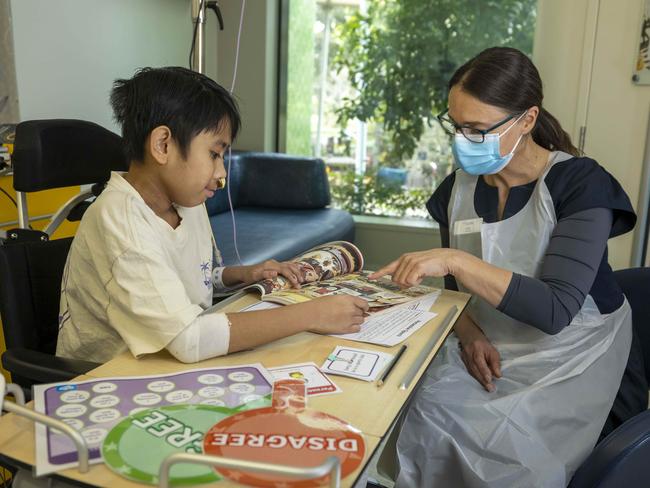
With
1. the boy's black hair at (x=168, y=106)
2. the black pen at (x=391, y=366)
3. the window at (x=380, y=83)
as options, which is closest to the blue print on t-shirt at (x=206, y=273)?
the boy's black hair at (x=168, y=106)

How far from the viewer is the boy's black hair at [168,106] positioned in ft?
3.80

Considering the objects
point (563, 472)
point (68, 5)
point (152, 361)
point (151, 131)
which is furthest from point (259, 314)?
point (68, 5)

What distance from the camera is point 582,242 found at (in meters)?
1.30

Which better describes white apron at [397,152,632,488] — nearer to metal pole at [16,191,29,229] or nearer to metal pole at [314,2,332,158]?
metal pole at [16,191,29,229]

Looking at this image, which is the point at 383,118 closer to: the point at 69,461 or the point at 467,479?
the point at 467,479

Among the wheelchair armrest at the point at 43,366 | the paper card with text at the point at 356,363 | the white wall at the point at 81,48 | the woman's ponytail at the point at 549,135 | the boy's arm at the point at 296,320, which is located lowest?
the wheelchair armrest at the point at 43,366

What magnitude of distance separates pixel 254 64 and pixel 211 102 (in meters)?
2.86

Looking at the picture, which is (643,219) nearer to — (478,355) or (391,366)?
(478,355)

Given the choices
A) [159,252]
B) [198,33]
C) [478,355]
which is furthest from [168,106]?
[198,33]

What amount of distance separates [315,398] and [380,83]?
10.6ft

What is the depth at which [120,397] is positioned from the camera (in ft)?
2.74

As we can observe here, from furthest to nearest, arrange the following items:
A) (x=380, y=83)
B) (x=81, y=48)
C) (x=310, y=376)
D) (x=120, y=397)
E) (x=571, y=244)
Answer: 1. (x=380, y=83)
2. (x=81, y=48)
3. (x=571, y=244)
4. (x=310, y=376)
5. (x=120, y=397)

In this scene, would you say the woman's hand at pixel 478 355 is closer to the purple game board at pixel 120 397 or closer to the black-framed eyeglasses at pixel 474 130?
the black-framed eyeglasses at pixel 474 130

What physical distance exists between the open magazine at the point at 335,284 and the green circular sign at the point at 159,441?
19.2 inches
